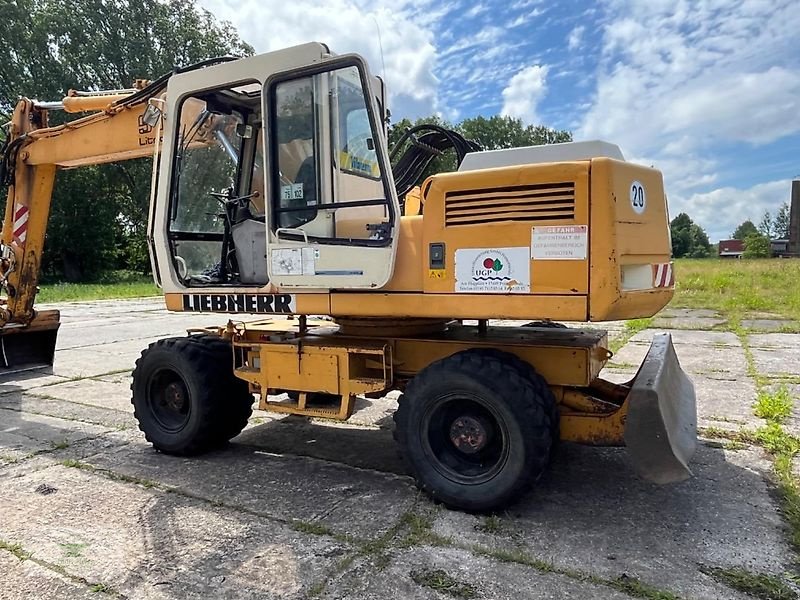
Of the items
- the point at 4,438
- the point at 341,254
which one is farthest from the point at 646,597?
the point at 4,438

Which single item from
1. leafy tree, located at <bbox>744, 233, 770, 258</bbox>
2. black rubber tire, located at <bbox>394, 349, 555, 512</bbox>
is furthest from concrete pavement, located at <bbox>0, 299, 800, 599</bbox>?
leafy tree, located at <bbox>744, 233, 770, 258</bbox>

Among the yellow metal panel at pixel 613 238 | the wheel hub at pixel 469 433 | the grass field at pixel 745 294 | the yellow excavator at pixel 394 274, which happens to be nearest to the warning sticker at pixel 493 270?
the yellow excavator at pixel 394 274

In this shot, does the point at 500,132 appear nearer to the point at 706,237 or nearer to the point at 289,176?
the point at 289,176

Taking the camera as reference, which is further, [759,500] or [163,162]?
[163,162]

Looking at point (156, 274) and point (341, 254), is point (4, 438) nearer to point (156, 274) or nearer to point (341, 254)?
point (156, 274)

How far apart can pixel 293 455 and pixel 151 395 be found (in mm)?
1218

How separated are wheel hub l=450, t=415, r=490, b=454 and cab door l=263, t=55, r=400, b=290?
3.08 feet

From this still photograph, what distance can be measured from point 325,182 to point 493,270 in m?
1.22

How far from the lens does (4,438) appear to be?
5.19 m

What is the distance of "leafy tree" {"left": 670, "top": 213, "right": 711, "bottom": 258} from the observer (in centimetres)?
8994

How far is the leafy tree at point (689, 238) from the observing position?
295 feet

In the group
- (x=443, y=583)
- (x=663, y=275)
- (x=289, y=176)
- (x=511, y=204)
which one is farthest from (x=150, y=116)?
(x=443, y=583)

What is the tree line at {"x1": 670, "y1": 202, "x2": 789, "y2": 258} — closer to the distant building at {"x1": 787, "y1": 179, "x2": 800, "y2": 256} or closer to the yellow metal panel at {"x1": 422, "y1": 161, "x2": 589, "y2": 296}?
the distant building at {"x1": 787, "y1": 179, "x2": 800, "y2": 256}

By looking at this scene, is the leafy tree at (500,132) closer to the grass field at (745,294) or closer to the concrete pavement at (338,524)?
the grass field at (745,294)
